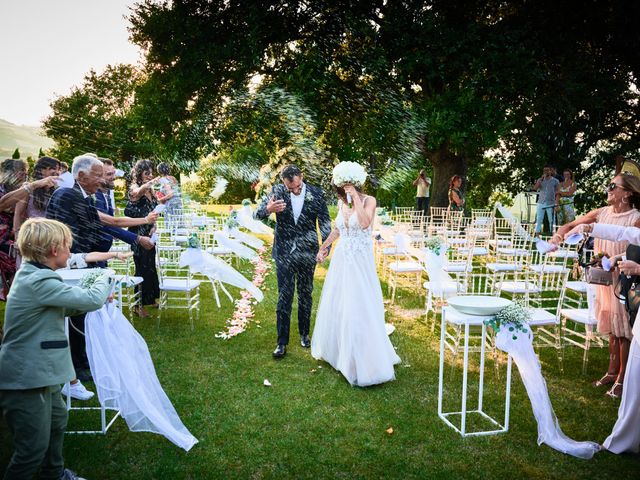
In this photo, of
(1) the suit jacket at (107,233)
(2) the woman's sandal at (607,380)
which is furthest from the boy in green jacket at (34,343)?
(2) the woman's sandal at (607,380)

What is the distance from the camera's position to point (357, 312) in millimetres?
4746

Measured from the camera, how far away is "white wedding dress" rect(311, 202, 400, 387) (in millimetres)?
4723

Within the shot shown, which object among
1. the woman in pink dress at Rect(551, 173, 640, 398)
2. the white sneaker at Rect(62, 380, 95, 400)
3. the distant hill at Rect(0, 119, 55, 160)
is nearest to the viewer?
the distant hill at Rect(0, 119, 55, 160)

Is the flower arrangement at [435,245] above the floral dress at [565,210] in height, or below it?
below

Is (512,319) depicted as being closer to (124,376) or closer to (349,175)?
(349,175)

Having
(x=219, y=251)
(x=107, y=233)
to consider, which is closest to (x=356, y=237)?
(x=107, y=233)

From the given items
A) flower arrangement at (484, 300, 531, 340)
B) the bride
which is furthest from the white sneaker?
flower arrangement at (484, 300, 531, 340)

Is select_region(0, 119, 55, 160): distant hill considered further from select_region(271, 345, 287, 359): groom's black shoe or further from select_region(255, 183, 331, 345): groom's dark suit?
select_region(271, 345, 287, 359): groom's black shoe

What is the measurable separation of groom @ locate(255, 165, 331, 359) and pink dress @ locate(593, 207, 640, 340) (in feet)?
9.12

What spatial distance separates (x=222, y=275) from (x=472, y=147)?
314 inches

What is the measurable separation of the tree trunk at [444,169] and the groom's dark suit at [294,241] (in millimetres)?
10527

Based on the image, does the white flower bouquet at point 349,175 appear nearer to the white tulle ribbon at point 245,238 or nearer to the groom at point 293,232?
the groom at point 293,232

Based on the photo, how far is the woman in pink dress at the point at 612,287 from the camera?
4.31m

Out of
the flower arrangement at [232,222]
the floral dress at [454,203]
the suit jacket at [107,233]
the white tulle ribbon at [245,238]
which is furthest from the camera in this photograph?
the floral dress at [454,203]
